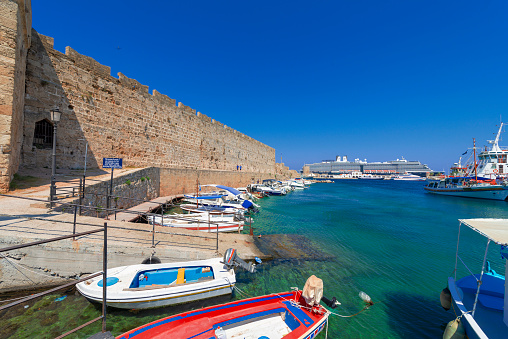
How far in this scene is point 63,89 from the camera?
9.65 meters

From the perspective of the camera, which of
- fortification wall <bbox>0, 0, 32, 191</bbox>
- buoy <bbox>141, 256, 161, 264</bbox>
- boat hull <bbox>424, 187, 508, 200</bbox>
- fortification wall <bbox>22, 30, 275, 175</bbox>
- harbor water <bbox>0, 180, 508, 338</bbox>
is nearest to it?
harbor water <bbox>0, 180, 508, 338</bbox>

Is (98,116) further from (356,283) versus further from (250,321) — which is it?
(356,283)

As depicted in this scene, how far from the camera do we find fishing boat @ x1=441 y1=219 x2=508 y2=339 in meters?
3.54

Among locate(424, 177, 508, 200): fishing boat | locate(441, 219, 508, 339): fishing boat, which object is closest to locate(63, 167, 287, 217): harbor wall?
locate(441, 219, 508, 339): fishing boat

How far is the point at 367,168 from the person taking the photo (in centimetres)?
11262

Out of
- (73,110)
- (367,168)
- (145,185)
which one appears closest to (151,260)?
(145,185)

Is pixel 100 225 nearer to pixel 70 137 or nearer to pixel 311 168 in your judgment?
pixel 70 137

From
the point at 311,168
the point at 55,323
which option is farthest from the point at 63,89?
the point at 311,168

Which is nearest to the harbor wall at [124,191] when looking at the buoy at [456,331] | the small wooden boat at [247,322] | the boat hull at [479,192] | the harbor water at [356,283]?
the harbor water at [356,283]

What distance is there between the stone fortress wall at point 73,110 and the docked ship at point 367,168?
4153 inches

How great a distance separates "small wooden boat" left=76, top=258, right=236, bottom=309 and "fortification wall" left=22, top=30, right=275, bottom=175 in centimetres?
777

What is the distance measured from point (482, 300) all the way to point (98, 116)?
15.2m

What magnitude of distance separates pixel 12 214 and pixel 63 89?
7271mm

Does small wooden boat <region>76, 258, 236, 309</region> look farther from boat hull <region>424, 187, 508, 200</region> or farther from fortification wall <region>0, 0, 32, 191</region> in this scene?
boat hull <region>424, 187, 508, 200</region>
